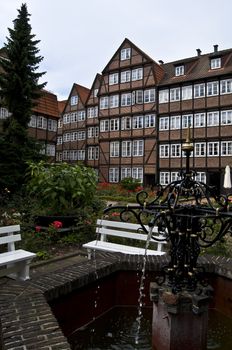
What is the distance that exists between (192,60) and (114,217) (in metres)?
23.1

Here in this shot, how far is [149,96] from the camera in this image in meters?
27.8

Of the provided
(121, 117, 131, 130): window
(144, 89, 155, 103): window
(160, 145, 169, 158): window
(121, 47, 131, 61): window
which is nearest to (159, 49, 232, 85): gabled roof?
(144, 89, 155, 103): window

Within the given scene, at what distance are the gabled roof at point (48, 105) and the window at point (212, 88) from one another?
14.5 metres

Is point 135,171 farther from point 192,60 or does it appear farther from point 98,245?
point 98,245

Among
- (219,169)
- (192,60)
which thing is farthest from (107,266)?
(192,60)

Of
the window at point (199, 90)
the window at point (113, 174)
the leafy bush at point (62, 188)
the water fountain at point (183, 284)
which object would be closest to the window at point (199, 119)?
the window at point (199, 90)

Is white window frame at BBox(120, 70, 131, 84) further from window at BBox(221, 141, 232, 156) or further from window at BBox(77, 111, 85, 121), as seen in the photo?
window at BBox(221, 141, 232, 156)

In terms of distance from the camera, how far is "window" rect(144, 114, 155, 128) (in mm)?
27703

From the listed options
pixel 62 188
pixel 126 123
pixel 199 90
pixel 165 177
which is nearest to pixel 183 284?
pixel 62 188

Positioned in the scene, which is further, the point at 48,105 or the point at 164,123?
the point at 48,105

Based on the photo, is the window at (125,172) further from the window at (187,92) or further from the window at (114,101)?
the window at (187,92)

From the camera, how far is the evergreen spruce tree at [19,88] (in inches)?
640

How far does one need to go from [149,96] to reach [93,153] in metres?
9.20

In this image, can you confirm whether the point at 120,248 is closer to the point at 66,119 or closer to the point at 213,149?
the point at 213,149
